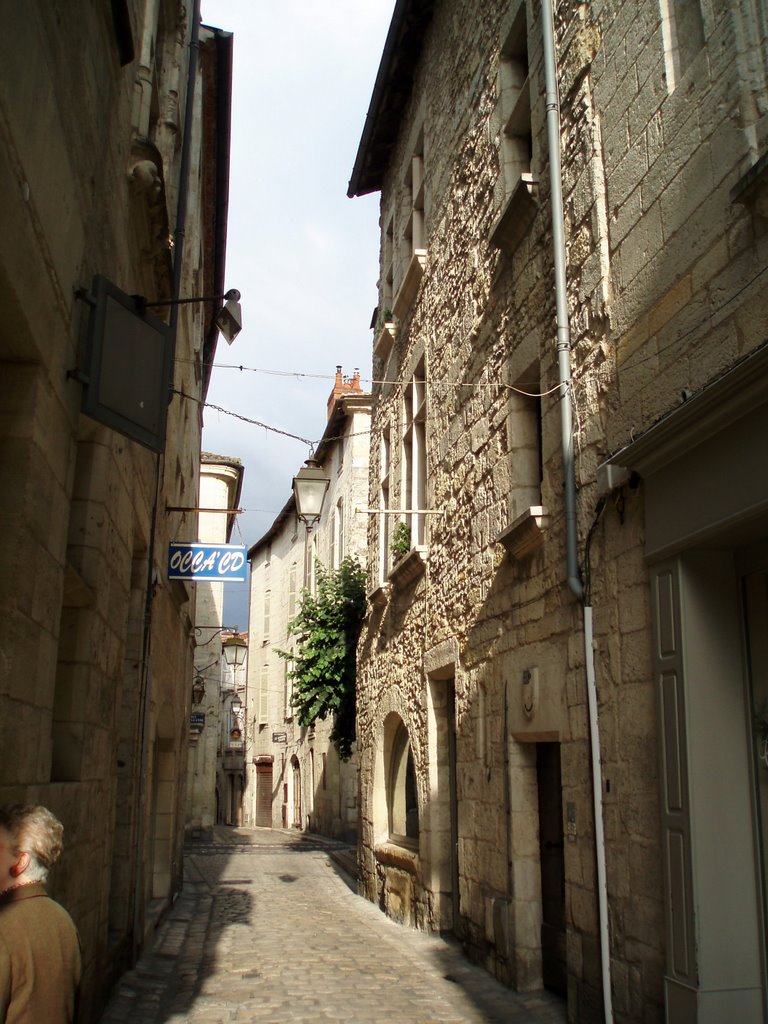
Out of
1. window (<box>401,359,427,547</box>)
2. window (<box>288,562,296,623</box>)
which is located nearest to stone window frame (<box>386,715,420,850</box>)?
window (<box>401,359,427,547</box>)

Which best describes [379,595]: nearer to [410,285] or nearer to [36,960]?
[410,285]

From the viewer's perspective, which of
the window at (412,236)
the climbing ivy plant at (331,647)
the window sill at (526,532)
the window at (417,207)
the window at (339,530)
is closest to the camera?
the window sill at (526,532)

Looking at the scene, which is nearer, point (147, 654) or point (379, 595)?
point (147, 654)

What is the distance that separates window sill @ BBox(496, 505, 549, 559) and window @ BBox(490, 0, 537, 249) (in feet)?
6.95

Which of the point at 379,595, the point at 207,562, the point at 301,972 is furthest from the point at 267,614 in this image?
the point at 301,972

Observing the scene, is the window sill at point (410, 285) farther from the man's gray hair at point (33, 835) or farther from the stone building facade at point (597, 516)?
the man's gray hair at point (33, 835)

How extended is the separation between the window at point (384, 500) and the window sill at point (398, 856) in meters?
2.88

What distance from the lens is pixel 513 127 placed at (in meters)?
7.40

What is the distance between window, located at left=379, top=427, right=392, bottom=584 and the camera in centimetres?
1103

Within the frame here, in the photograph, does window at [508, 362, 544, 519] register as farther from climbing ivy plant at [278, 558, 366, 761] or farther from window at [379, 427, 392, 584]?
climbing ivy plant at [278, 558, 366, 761]

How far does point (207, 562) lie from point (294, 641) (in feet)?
55.9

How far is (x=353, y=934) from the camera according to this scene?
8695 millimetres

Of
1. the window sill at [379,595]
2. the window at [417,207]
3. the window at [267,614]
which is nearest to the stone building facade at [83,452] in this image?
the window sill at [379,595]

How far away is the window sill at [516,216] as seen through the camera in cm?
658
